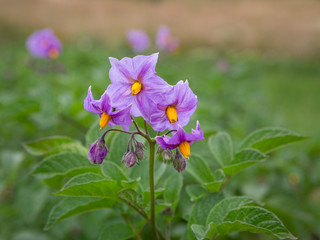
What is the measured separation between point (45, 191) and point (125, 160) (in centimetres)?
92

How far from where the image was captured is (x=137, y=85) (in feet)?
2.70

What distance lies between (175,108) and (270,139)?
329mm

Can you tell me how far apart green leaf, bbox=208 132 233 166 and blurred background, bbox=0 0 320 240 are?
0.19 metres

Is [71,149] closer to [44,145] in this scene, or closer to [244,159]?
[44,145]

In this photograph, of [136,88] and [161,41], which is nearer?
[136,88]

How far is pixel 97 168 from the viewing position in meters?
0.97

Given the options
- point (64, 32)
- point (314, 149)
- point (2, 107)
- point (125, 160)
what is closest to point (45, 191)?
point (2, 107)

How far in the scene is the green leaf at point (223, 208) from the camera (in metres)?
0.88

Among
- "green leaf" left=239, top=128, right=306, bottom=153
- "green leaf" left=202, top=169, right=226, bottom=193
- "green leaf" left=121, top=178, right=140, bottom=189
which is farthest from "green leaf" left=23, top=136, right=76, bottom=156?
"green leaf" left=239, top=128, right=306, bottom=153

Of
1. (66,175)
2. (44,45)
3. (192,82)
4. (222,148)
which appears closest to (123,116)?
(66,175)

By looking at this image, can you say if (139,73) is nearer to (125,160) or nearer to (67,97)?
(125,160)

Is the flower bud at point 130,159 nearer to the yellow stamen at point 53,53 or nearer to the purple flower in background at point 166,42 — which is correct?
the yellow stamen at point 53,53

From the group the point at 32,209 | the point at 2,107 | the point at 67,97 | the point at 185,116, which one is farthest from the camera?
the point at 67,97

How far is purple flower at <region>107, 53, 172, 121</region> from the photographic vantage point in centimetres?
81
